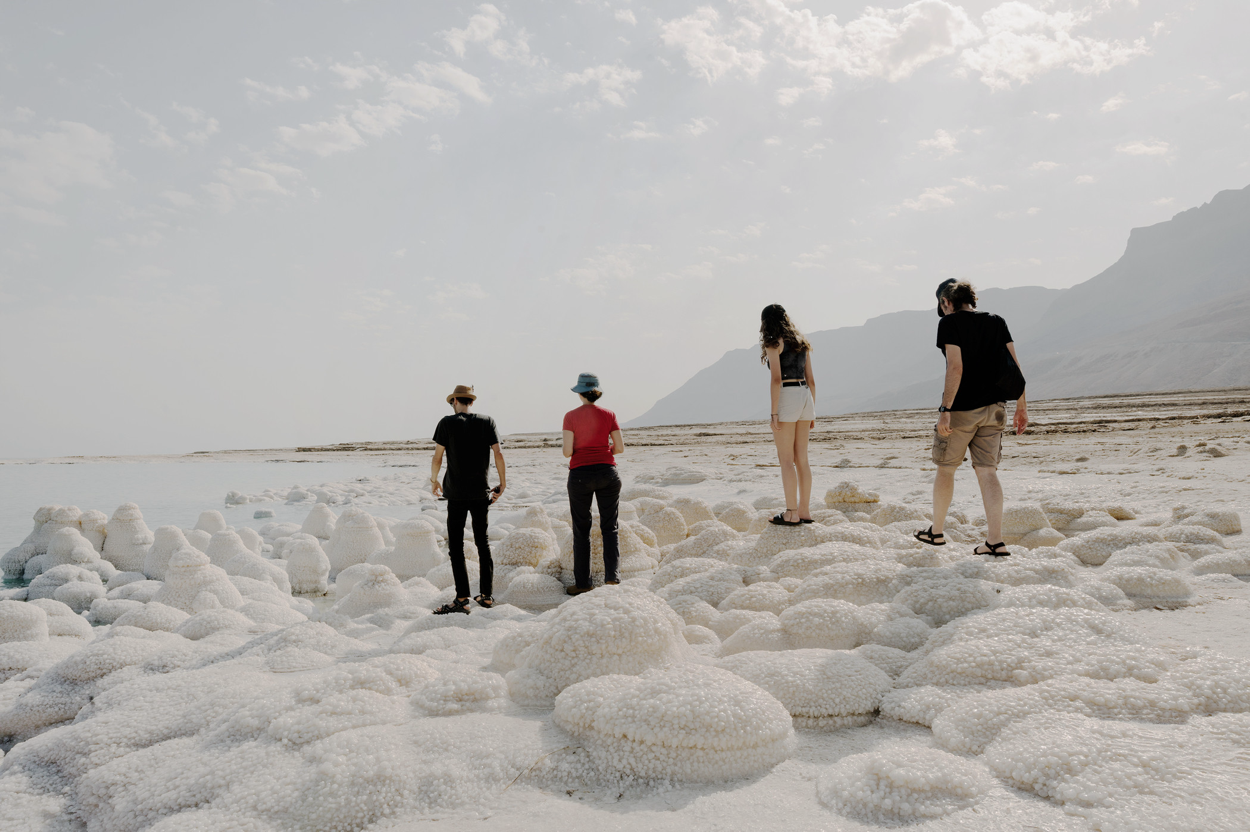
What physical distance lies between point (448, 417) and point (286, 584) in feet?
8.11

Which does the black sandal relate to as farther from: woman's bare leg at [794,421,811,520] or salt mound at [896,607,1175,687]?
salt mound at [896,607,1175,687]

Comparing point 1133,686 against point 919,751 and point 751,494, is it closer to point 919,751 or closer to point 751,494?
point 919,751

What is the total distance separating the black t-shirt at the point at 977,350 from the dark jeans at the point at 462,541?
3163 millimetres

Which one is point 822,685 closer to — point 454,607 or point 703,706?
point 703,706

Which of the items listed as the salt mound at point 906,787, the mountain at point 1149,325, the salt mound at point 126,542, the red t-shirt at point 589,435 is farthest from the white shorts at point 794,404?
the mountain at point 1149,325

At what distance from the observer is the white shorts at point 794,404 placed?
183 inches

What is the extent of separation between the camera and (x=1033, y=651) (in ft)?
7.34

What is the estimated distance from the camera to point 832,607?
9.28ft

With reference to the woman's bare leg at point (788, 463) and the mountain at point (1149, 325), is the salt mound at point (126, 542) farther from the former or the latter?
the mountain at point (1149, 325)

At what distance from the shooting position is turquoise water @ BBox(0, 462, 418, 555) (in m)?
10.8

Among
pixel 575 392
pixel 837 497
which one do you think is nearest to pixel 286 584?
pixel 575 392

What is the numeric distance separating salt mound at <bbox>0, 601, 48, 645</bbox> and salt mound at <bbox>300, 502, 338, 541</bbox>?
3827 mm

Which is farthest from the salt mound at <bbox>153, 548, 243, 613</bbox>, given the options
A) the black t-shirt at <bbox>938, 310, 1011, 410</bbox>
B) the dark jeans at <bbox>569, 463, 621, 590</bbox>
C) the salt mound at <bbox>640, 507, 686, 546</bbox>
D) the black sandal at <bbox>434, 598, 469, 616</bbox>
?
the black t-shirt at <bbox>938, 310, 1011, 410</bbox>

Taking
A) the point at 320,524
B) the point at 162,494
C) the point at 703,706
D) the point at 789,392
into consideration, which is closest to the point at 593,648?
the point at 703,706
